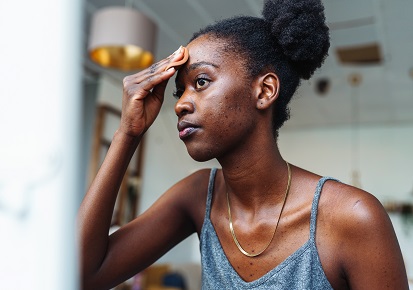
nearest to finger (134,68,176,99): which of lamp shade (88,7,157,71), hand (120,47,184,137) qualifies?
hand (120,47,184,137)

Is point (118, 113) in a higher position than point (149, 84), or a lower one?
higher

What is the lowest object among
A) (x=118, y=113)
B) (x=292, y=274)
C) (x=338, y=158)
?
(x=292, y=274)

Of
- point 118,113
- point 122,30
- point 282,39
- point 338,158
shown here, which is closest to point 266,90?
point 282,39

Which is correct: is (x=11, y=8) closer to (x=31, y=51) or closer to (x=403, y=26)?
(x=31, y=51)

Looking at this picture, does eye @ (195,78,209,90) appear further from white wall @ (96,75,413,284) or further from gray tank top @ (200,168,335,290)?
white wall @ (96,75,413,284)

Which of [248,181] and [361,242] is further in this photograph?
[248,181]

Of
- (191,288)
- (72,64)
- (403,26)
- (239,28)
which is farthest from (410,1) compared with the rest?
Answer: (191,288)

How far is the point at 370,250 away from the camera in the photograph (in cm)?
82

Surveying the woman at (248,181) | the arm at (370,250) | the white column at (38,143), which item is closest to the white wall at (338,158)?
the woman at (248,181)

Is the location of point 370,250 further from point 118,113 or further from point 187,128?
point 118,113

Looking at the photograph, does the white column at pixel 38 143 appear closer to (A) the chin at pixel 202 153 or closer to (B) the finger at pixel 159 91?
(A) the chin at pixel 202 153

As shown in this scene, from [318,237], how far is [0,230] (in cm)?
73

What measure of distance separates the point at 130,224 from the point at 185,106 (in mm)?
325

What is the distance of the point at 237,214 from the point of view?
1.03m
